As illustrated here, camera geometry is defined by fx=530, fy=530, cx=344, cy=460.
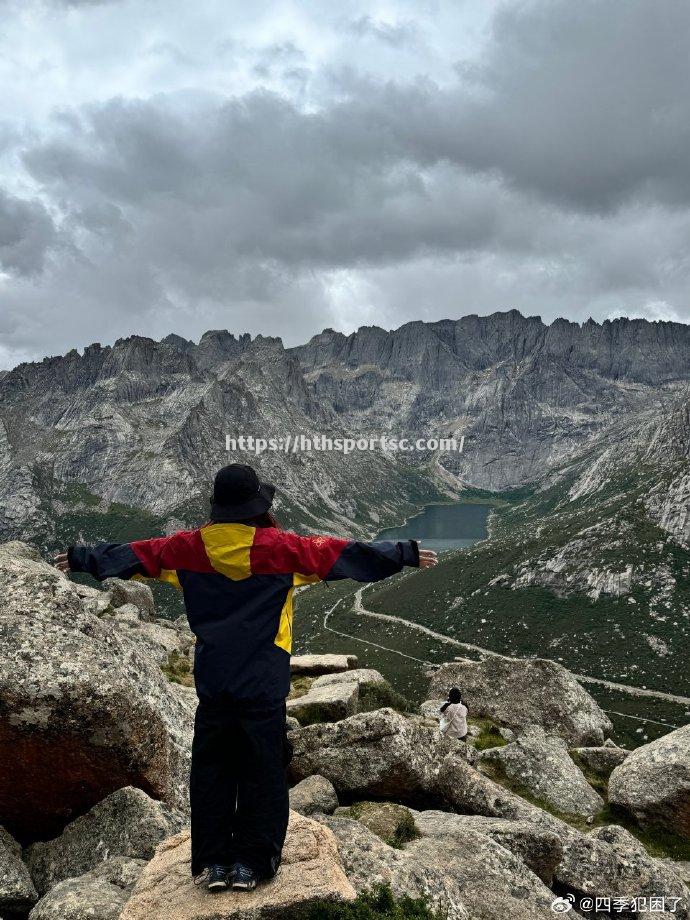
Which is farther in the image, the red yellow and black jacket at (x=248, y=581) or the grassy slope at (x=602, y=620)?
the grassy slope at (x=602, y=620)

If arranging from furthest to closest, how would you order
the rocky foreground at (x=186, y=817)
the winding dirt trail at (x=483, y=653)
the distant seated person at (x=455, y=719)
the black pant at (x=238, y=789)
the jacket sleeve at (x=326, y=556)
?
1. the winding dirt trail at (x=483, y=653)
2. the distant seated person at (x=455, y=719)
3. the rocky foreground at (x=186, y=817)
4. the jacket sleeve at (x=326, y=556)
5. the black pant at (x=238, y=789)

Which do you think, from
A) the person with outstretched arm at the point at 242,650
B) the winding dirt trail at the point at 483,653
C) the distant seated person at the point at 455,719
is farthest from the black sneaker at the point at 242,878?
the winding dirt trail at the point at 483,653

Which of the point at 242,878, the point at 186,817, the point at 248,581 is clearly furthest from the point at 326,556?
the point at 186,817

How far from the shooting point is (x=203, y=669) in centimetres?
856

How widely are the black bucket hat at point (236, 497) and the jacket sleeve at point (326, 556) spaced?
0.43 m

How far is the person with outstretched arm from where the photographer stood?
8477mm

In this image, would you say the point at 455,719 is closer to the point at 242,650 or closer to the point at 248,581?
the point at 242,650

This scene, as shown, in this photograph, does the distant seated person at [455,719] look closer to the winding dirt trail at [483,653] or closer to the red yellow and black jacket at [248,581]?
the red yellow and black jacket at [248,581]

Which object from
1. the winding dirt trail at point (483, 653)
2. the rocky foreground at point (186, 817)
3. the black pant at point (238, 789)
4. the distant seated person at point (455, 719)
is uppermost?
the black pant at point (238, 789)

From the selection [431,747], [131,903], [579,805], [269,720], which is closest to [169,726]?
[131,903]

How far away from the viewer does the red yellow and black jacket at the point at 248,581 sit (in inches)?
336

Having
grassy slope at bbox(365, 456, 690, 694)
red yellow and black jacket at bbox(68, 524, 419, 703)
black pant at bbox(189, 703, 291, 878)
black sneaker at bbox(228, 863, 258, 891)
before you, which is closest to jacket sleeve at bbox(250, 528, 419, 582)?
red yellow and black jacket at bbox(68, 524, 419, 703)

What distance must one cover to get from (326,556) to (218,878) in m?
5.21

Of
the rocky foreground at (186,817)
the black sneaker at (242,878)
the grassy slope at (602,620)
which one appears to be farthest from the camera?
the grassy slope at (602,620)
